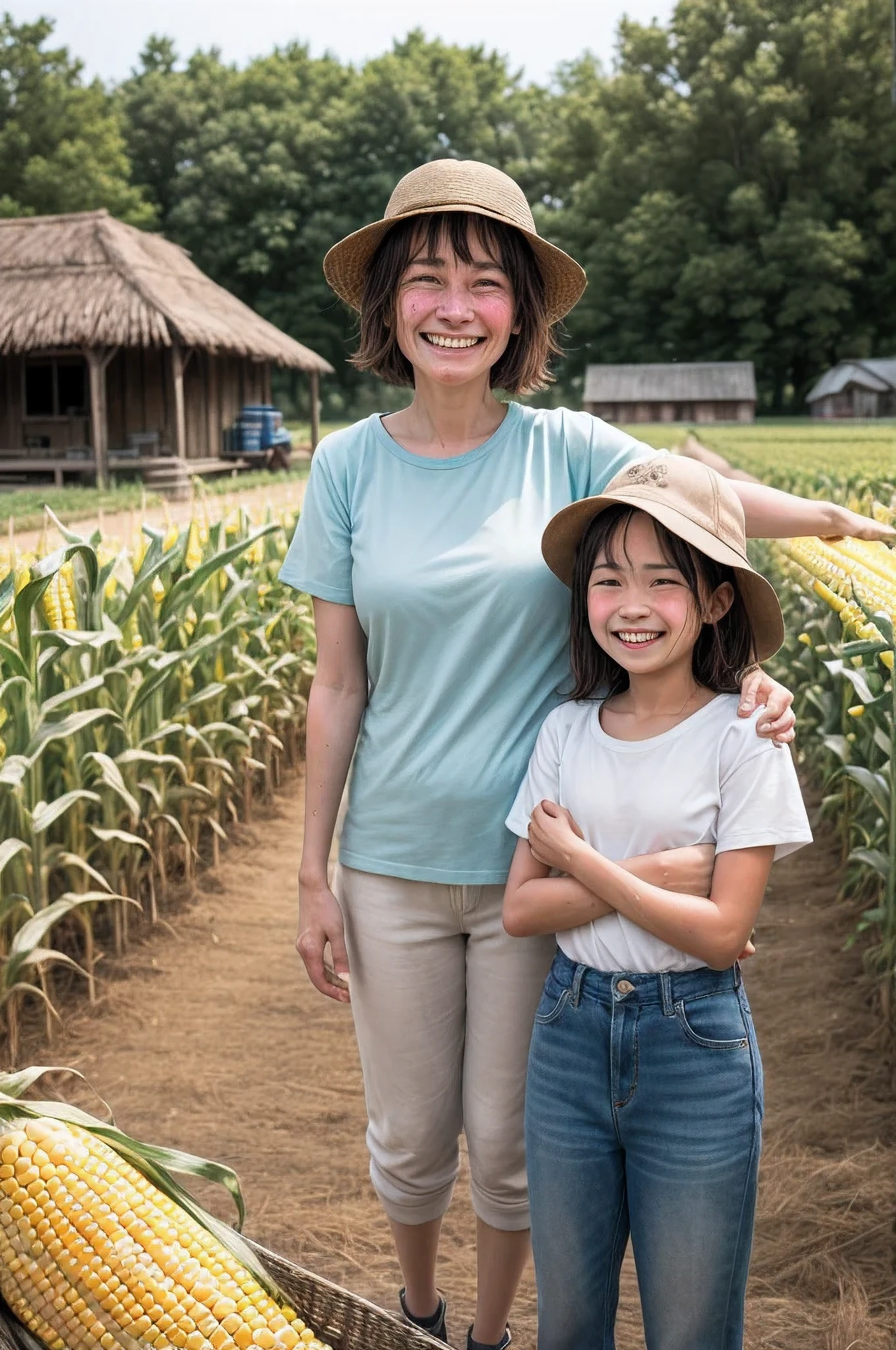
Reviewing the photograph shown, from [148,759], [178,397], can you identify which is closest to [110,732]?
[148,759]

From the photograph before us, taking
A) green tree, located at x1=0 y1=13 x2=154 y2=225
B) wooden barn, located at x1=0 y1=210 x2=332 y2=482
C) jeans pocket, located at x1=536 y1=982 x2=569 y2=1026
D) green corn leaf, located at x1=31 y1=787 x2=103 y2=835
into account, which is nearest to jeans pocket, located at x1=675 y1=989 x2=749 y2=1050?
jeans pocket, located at x1=536 y1=982 x2=569 y2=1026

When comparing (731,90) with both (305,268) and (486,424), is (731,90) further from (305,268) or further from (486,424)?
(486,424)

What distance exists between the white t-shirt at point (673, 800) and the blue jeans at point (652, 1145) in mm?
34

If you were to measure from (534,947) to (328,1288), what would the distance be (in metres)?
0.50

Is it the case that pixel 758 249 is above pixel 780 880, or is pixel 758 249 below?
above

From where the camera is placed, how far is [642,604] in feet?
4.96

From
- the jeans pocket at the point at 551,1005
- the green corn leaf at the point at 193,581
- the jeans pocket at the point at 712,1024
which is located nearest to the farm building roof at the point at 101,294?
the green corn leaf at the point at 193,581

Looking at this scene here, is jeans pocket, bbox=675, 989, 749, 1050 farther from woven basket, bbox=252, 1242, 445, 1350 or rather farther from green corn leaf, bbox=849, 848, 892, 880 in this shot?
green corn leaf, bbox=849, 848, 892, 880

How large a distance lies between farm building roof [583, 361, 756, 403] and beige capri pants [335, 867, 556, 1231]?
38.5ft

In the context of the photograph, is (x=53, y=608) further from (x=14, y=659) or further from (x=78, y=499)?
(x=78, y=499)

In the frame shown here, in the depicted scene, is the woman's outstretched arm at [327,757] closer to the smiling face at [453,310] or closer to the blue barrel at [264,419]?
the smiling face at [453,310]

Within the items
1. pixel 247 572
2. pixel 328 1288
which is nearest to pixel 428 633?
pixel 328 1288

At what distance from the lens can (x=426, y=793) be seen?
174 cm

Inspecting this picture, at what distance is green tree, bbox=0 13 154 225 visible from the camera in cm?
1842
